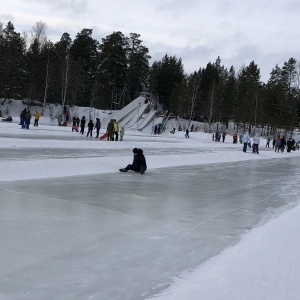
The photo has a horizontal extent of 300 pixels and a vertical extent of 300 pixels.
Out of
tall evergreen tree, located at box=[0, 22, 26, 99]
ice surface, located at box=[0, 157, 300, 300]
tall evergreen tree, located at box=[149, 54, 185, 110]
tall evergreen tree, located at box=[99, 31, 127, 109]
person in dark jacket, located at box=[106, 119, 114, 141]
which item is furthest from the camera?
tall evergreen tree, located at box=[149, 54, 185, 110]

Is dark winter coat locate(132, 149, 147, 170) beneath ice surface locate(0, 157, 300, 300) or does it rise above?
above

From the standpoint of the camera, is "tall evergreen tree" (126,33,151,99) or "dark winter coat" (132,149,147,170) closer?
"dark winter coat" (132,149,147,170)

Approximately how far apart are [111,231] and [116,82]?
2702 inches

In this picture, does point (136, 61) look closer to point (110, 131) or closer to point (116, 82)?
point (116, 82)

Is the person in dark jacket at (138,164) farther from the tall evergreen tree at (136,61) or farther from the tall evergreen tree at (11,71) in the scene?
the tall evergreen tree at (136,61)

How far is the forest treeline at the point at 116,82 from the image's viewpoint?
58094 millimetres

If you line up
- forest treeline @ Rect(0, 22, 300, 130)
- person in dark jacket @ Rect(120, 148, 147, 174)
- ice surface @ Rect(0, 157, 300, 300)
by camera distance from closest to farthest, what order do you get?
ice surface @ Rect(0, 157, 300, 300) → person in dark jacket @ Rect(120, 148, 147, 174) → forest treeline @ Rect(0, 22, 300, 130)

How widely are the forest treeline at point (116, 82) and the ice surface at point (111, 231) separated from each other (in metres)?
45.0

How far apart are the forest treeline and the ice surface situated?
45.0m

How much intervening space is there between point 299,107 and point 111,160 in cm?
6661

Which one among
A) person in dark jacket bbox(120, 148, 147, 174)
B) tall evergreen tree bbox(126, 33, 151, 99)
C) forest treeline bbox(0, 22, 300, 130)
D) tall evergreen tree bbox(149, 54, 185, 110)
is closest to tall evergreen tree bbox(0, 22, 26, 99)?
forest treeline bbox(0, 22, 300, 130)

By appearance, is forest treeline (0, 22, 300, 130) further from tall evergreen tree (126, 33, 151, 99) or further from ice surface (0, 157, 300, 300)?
ice surface (0, 157, 300, 300)

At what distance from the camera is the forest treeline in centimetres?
5809

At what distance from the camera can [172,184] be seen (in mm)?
11664
